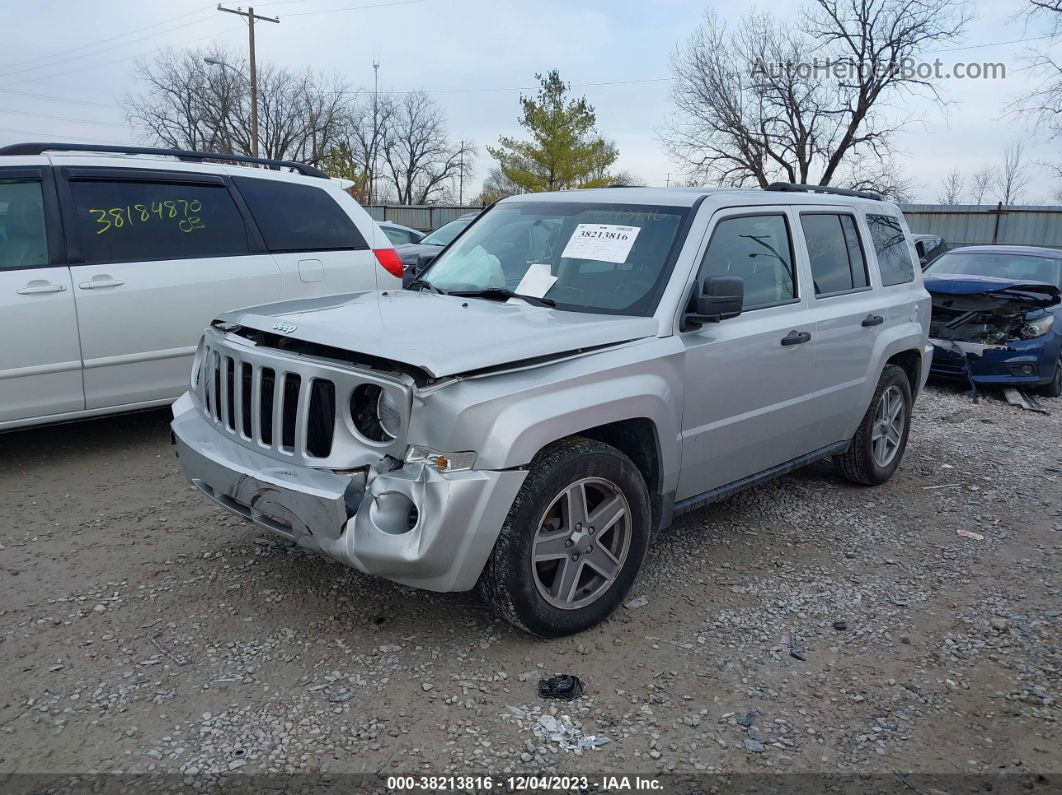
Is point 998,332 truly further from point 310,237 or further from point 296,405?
point 296,405

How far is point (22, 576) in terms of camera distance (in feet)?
12.8

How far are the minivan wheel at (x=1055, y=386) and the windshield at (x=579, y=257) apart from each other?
6.90m

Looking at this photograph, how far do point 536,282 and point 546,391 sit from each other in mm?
1043

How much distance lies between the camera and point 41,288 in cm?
504

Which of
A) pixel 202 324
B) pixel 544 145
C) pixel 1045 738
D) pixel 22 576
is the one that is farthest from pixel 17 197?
pixel 544 145

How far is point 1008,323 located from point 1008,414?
Answer: 1200mm

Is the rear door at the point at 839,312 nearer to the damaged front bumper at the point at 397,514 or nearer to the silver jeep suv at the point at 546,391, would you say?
the silver jeep suv at the point at 546,391

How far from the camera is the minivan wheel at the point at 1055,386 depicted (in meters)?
9.02

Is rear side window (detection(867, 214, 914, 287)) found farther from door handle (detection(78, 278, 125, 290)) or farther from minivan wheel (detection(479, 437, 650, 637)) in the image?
door handle (detection(78, 278, 125, 290))

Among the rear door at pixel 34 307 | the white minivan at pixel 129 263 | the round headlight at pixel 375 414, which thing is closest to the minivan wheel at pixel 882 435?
the round headlight at pixel 375 414

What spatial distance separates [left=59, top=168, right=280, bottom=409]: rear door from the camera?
527 centimetres

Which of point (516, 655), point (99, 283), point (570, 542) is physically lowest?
point (516, 655)

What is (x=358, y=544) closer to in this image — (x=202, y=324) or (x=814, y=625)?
(x=814, y=625)

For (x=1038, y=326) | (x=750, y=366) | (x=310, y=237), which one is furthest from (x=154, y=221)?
(x=1038, y=326)
